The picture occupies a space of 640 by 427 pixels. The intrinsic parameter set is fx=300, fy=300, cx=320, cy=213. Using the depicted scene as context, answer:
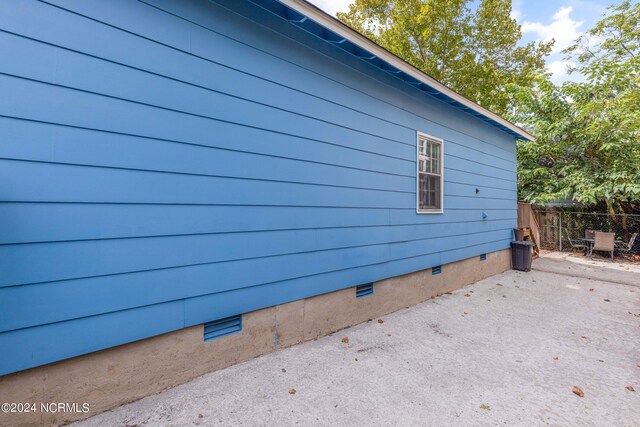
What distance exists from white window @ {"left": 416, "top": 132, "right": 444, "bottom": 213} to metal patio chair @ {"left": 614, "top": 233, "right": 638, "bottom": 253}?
793 cm

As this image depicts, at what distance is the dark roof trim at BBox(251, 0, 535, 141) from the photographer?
299cm

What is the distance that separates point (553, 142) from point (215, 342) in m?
12.6

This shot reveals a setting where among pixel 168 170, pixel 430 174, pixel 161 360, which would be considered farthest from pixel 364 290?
pixel 168 170

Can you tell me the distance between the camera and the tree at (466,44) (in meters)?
13.0

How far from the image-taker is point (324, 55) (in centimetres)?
359

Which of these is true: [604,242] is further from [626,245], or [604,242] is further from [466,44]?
[466,44]

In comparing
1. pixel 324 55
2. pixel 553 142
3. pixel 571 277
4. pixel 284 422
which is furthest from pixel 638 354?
pixel 553 142

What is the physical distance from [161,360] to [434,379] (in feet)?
7.64

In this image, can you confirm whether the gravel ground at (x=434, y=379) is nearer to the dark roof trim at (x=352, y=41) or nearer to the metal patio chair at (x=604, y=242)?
the dark roof trim at (x=352, y=41)

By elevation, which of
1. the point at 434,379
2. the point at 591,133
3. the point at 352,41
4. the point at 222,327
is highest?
the point at 591,133

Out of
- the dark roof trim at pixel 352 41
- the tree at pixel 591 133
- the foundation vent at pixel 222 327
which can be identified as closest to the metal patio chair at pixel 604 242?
the tree at pixel 591 133

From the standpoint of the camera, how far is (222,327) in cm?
277

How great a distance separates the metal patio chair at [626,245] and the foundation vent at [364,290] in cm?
964

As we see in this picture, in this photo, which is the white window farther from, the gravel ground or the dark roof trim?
the gravel ground
